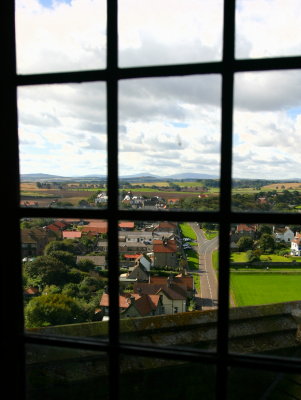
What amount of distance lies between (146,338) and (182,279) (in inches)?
18.4

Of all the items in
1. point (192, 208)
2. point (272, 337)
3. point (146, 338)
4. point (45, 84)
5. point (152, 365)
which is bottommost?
point (152, 365)

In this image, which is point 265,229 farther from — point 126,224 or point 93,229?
point 93,229

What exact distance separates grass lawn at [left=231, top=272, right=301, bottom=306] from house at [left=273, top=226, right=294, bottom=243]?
28 cm

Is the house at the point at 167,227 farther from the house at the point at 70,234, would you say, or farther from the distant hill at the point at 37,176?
the distant hill at the point at 37,176

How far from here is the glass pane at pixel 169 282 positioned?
1417 millimetres

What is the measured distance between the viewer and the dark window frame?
120 cm

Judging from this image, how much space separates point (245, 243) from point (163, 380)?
3.68 feet

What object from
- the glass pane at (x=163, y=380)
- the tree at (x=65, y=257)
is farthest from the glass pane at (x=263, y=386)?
the tree at (x=65, y=257)

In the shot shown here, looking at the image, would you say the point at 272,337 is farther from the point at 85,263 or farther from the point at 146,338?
the point at 85,263

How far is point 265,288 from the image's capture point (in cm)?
212

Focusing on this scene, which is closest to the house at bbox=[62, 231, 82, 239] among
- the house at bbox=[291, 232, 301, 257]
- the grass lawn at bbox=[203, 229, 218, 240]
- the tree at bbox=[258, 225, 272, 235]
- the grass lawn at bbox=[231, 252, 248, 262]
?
the grass lawn at bbox=[203, 229, 218, 240]

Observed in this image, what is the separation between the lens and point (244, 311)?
212 cm

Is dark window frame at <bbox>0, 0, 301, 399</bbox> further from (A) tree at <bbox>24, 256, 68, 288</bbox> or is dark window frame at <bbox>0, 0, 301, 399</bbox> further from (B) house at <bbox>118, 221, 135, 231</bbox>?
(A) tree at <bbox>24, 256, 68, 288</bbox>

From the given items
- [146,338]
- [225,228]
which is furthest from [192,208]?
[146,338]
